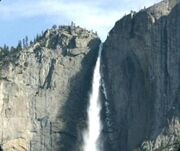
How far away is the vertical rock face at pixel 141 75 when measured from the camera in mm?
147375

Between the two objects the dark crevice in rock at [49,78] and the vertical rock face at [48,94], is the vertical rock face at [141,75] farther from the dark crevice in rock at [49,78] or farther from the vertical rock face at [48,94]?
the dark crevice in rock at [49,78]

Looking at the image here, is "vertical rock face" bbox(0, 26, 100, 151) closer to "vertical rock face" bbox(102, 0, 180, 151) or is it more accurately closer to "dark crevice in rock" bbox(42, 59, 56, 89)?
"dark crevice in rock" bbox(42, 59, 56, 89)

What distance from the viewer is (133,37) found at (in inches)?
6043

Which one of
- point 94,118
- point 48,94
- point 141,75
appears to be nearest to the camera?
point 141,75

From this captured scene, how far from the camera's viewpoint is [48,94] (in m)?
159

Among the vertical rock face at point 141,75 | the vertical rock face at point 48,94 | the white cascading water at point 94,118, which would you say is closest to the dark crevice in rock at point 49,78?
the vertical rock face at point 48,94

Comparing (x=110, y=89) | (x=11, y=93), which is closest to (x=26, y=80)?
(x=11, y=93)

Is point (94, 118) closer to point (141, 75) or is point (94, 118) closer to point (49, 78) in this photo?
point (49, 78)

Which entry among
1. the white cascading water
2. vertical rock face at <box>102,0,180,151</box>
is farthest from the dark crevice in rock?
vertical rock face at <box>102,0,180,151</box>

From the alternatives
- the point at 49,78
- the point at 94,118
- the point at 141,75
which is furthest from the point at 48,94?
the point at 141,75

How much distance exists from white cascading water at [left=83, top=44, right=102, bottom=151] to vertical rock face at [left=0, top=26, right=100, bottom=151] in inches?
56.8

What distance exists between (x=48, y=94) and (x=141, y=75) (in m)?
18.1

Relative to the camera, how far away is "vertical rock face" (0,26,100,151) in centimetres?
15512

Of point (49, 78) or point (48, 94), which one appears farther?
point (49, 78)
